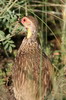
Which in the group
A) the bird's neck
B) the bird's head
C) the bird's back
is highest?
the bird's head

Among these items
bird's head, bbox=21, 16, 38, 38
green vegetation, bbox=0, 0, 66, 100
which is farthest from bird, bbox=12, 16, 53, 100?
green vegetation, bbox=0, 0, 66, 100

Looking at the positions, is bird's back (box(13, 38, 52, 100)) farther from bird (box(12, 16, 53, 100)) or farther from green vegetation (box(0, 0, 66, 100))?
green vegetation (box(0, 0, 66, 100))

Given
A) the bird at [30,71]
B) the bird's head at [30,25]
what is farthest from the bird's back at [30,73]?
the bird's head at [30,25]

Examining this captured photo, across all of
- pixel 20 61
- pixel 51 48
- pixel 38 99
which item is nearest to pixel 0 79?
pixel 20 61

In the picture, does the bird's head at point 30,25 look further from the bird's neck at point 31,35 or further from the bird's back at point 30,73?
the bird's back at point 30,73

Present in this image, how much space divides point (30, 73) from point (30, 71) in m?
0.04

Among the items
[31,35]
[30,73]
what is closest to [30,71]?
[30,73]

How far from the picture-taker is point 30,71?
12.5 ft

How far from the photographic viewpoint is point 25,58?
3.95m

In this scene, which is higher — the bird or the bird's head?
the bird's head

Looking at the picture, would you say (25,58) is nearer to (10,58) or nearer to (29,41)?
(29,41)

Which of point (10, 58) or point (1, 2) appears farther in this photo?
point (10, 58)

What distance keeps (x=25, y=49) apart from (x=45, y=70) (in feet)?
1.08

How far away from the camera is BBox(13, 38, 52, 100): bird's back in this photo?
3703 millimetres
